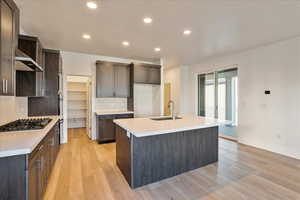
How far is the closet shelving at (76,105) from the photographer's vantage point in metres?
6.93

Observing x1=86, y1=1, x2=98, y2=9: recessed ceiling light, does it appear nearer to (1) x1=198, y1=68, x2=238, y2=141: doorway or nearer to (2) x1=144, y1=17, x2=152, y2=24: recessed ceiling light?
(2) x1=144, y1=17, x2=152, y2=24: recessed ceiling light

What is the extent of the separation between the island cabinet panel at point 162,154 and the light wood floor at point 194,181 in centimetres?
12

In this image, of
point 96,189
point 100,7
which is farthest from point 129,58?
point 96,189

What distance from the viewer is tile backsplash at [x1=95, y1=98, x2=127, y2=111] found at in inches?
194

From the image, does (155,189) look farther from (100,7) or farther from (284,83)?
(284,83)

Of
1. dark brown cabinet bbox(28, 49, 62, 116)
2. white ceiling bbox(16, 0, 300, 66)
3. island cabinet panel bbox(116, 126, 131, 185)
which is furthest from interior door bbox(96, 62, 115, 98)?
island cabinet panel bbox(116, 126, 131, 185)

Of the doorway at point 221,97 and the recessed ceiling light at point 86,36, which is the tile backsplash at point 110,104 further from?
the doorway at point 221,97

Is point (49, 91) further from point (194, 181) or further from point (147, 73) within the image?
point (194, 181)

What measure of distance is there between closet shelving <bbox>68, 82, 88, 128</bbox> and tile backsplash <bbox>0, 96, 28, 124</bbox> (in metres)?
3.75

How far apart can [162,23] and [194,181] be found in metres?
2.81

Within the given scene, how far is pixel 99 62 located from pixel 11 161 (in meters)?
3.68

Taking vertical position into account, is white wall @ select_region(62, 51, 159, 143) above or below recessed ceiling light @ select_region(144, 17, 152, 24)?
below

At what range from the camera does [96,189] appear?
7.23 ft

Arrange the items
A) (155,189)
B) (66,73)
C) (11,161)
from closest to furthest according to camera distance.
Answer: (11,161) → (155,189) → (66,73)
